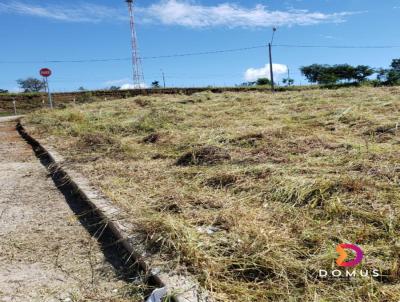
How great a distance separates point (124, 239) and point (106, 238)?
0.26 meters

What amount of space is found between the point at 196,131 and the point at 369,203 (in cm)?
402

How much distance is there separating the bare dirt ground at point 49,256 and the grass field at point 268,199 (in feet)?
1.14

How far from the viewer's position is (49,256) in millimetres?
2352

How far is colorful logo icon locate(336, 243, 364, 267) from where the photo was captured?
1862 mm

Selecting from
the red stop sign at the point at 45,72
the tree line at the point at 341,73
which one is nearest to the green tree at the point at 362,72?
the tree line at the point at 341,73

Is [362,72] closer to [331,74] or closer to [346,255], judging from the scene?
[331,74]

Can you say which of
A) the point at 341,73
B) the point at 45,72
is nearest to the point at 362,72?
the point at 341,73

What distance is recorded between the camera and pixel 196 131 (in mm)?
6266

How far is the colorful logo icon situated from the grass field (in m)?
0.03

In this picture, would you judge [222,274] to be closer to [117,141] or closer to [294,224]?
[294,224]

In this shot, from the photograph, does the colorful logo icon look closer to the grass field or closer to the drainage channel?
the grass field

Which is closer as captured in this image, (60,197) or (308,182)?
(308,182)

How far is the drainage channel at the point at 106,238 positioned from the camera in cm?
200

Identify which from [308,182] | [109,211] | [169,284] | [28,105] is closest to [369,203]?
[308,182]
